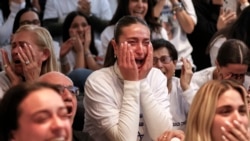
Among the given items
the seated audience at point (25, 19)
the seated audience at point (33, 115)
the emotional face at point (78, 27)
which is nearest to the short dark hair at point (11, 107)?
the seated audience at point (33, 115)

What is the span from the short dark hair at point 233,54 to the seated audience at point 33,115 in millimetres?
1395

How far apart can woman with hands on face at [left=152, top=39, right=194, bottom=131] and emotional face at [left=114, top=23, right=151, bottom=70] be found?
49 cm

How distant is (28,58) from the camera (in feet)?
9.23

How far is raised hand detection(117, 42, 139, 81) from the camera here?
2.70 meters

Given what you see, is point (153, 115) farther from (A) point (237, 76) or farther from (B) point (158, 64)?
(B) point (158, 64)

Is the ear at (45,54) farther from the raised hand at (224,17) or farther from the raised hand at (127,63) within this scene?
the raised hand at (224,17)

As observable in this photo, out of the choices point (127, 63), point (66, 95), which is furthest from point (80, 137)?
point (127, 63)

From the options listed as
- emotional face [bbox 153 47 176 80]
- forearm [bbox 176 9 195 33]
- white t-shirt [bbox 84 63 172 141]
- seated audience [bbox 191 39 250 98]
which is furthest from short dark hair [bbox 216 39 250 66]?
forearm [bbox 176 9 195 33]

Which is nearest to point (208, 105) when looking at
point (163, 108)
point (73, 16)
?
point (163, 108)

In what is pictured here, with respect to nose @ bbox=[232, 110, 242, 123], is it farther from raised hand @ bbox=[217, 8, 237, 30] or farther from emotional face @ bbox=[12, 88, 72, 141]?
raised hand @ bbox=[217, 8, 237, 30]

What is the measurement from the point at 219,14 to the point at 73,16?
1.02m

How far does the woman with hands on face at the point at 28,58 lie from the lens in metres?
2.81

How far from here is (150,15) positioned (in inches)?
156

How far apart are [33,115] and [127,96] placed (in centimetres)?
94
